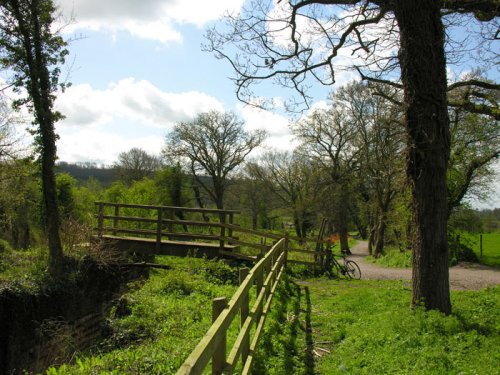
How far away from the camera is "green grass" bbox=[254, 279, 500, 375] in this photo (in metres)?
5.55

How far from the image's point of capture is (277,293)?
1069 cm

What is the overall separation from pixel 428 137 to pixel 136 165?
174 ft

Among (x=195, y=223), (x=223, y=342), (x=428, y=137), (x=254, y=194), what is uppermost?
(x=254, y=194)

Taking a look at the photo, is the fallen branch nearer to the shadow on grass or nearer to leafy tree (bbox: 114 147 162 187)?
the shadow on grass

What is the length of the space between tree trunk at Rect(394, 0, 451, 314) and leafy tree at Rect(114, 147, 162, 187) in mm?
49122

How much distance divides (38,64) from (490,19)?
40.4 ft

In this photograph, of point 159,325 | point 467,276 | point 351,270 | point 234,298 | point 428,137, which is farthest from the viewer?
point 467,276

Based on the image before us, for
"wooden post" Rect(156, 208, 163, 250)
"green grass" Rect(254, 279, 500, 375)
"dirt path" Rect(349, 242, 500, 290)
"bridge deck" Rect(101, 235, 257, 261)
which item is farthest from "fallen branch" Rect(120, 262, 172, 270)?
"dirt path" Rect(349, 242, 500, 290)

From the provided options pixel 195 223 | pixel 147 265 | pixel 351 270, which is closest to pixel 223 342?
pixel 195 223

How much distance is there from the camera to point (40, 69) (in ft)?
44.5

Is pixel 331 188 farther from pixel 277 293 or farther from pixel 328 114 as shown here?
pixel 277 293

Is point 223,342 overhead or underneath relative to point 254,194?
underneath

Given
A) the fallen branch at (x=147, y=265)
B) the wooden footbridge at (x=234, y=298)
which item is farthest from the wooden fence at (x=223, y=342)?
the fallen branch at (x=147, y=265)

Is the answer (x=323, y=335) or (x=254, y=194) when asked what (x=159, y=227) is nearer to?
(x=323, y=335)
